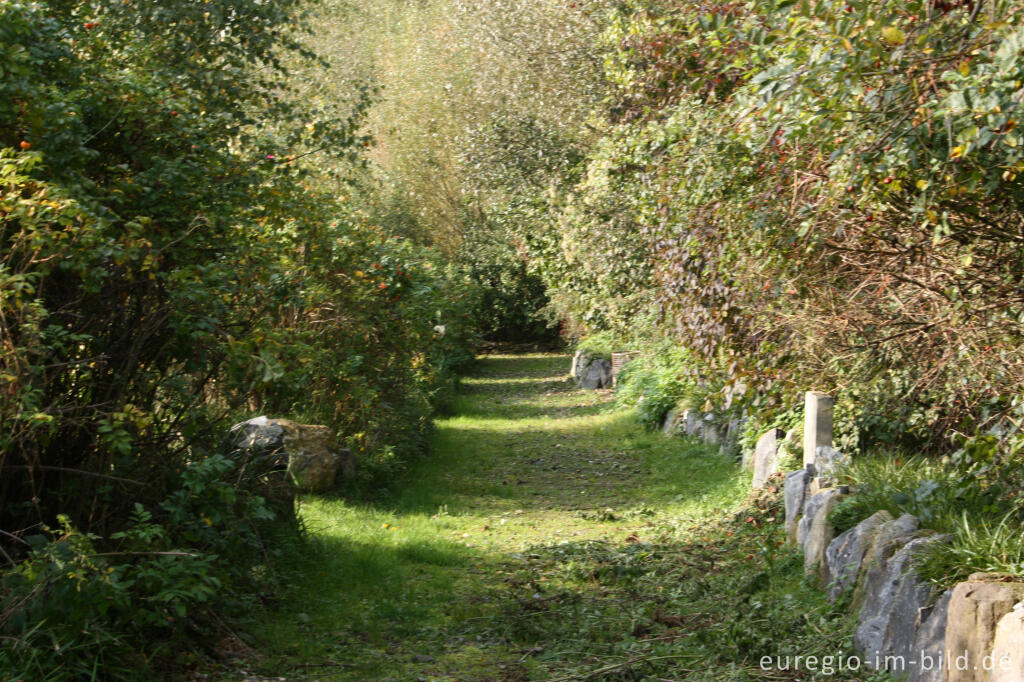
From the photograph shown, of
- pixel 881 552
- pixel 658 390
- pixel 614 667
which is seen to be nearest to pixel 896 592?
pixel 881 552

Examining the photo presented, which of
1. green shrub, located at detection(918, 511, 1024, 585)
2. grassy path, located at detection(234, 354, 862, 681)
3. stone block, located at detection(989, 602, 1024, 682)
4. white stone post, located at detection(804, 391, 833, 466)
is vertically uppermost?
white stone post, located at detection(804, 391, 833, 466)

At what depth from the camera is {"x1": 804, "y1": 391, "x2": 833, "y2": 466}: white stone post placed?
7809mm

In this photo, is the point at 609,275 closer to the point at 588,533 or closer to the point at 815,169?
the point at 588,533

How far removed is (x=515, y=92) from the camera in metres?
19.4

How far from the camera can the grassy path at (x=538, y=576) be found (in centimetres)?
593

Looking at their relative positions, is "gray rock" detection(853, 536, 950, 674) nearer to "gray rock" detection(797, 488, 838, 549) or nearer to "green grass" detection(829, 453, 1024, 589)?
"green grass" detection(829, 453, 1024, 589)

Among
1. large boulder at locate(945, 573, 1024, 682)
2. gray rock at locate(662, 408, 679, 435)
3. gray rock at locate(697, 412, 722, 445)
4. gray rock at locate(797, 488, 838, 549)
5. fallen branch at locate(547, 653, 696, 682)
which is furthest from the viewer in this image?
gray rock at locate(662, 408, 679, 435)

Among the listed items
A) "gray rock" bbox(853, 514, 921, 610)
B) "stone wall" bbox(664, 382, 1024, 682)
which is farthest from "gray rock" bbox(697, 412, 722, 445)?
"gray rock" bbox(853, 514, 921, 610)

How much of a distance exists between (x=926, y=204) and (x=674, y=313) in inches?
196

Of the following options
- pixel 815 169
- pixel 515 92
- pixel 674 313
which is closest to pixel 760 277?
pixel 815 169

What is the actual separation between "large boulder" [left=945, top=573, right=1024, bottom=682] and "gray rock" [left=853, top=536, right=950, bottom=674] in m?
A: 0.39

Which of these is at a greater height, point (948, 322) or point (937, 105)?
point (937, 105)

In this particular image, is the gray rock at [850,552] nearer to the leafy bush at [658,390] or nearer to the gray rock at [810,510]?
the gray rock at [810,510]

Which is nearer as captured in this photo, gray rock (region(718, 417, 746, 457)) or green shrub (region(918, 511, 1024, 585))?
green shrub (region(918, 511, 1024, 585))
